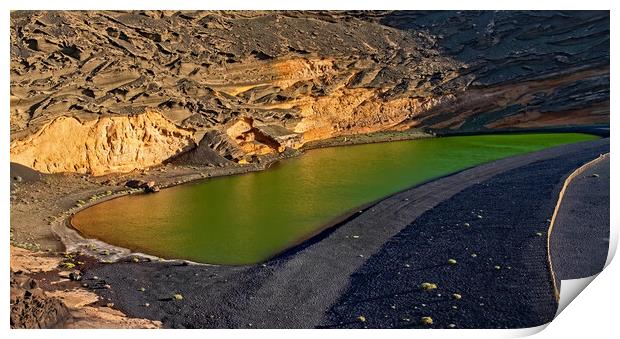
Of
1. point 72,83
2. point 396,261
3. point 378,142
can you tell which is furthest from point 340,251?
point 378,142

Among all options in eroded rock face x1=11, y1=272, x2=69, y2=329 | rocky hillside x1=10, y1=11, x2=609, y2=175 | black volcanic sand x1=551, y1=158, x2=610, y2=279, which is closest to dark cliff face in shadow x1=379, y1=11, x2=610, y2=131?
rocky hillside x1=10, y1=11, x2=609, y2=175

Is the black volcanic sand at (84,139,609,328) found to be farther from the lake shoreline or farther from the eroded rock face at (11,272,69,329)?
the lake shoreline

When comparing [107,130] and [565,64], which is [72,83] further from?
[565,64]

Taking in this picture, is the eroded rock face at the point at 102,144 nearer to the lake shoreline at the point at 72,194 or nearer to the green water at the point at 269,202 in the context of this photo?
the lake shoreline at the point at 72,194

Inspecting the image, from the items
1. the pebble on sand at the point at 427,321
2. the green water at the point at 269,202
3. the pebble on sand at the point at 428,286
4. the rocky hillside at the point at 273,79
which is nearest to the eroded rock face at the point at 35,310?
the green water at the point at 269,202

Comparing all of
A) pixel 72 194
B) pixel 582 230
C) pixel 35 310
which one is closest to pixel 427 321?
pixel 582 230

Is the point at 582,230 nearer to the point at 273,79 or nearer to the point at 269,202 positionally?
the point at 269,202
